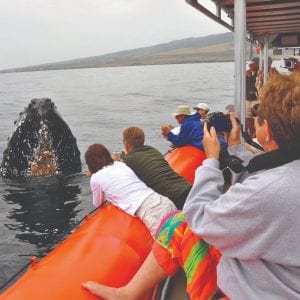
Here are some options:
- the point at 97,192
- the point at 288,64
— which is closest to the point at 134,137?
the point at 97,192

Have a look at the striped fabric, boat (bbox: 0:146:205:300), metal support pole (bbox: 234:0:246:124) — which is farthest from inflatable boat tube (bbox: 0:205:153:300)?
metal support pole (bbox: 234:0:246:124)

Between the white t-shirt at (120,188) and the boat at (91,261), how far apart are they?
12 centimetres

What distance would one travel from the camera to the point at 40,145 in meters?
10.5

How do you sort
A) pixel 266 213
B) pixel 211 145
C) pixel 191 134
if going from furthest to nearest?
pixel 191 134 → pixel 211 145 → pixel 266 213

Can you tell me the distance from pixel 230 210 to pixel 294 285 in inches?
16.4

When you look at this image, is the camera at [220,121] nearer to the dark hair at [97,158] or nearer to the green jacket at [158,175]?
the green jacket at [158,175]

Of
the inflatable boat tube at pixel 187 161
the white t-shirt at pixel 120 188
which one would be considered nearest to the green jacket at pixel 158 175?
the white t-shirt at pixel 120 188

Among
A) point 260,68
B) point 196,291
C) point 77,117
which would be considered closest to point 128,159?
point 196,291

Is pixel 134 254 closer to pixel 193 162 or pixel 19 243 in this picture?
pixel 193 162

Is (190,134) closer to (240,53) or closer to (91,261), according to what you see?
(240,53)

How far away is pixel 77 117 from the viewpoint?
3112cm

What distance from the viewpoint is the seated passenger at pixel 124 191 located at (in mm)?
3961

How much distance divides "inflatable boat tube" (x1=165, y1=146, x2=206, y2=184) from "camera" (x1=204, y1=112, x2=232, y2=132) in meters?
2.66

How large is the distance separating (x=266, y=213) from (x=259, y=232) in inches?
4.2
